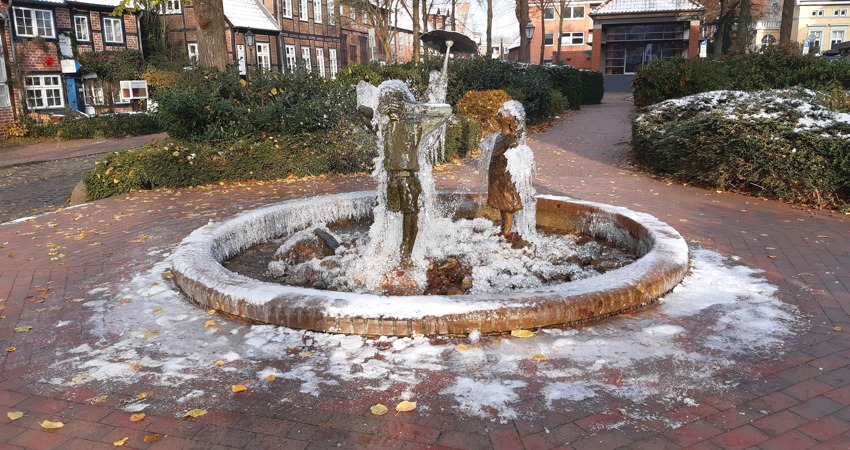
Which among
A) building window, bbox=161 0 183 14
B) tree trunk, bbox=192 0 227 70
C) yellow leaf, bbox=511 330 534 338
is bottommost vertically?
yellow leaf, bbox=511 330 534 338

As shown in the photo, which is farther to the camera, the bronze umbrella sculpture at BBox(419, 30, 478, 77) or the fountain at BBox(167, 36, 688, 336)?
the bronze umbrella sculpture at BBox(419, 30, 478, 77)

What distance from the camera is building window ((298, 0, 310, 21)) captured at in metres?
42.2

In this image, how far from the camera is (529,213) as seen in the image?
641cm

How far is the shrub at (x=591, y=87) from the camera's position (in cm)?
2677

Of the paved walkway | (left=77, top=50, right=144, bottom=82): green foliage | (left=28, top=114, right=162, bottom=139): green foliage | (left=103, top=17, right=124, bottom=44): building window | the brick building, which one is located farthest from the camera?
(left=103, top=17, right=124, bottom=44): building window

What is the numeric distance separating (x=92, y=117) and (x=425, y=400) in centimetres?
2511

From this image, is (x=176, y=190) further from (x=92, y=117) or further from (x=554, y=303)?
(x=92, y=117)

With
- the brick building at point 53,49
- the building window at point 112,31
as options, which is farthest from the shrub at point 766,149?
the building window at point 112,31

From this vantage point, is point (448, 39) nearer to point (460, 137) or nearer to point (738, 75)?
point (460, 137)

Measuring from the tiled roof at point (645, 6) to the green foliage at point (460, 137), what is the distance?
23.7 meters

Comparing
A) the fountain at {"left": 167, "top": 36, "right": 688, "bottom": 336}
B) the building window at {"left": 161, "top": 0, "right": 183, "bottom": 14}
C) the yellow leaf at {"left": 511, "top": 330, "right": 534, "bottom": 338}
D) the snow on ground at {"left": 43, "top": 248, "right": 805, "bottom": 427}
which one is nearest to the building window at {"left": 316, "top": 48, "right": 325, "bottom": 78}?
the building window at {"left": 161, "top": 0, "right": 183, "bottom": 14}

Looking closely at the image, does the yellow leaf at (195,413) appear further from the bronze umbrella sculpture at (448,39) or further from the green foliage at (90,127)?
the green foliage at (90,127)

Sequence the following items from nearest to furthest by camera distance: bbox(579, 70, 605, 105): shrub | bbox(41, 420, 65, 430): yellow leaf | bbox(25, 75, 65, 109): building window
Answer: bbox(41, 420, 65, 430): yellow leaf < bbox(25, 75, 65, 109): building window < bbox(579, 70, 605, 105): shrub

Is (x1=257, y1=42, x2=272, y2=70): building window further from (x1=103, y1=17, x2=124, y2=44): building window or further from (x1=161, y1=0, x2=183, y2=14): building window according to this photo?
(x1=103, y1=17, x2=124, y2=44): building window
